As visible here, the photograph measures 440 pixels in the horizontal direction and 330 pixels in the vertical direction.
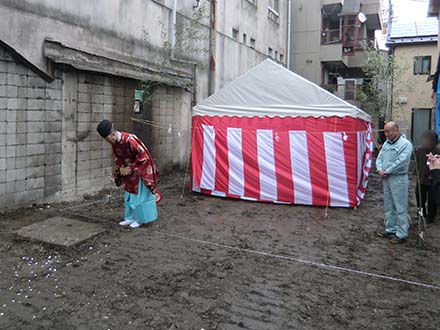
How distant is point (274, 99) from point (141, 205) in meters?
3.41

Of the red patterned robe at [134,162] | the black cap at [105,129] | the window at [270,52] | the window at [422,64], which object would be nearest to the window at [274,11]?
the window at [270,52]

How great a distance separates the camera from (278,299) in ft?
11.8

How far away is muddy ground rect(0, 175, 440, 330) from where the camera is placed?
321 centimetres

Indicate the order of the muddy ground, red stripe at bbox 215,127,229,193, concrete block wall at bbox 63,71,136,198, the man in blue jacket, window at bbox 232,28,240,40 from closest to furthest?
the muddy ground → the man in blue jacket → concrete block wall at bbox 63,71,136,198 → red stripe at bbox 215,127,229,193 → window at bbox 232,28,240,40

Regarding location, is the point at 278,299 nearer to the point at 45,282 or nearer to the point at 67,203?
the point at 45,282

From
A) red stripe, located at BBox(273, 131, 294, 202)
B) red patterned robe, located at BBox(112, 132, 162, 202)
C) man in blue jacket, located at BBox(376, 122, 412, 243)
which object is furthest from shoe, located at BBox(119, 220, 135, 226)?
man in blue jacket, located at BBox(376, 122, 412, 243)

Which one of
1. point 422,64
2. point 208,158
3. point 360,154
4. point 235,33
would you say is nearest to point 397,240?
point 360,154

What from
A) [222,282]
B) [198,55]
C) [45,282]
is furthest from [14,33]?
[198,55]

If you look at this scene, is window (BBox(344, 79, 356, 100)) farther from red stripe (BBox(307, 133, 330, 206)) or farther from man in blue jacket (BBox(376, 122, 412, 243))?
man in blue jacket (BBox(376, 122, 412, 243))

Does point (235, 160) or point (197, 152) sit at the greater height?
point (197, 152)

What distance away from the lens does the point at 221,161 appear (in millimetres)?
7875

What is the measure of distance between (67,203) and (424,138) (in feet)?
20.2

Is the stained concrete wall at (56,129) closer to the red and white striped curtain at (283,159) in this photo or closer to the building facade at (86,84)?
the building facade at (86,84)

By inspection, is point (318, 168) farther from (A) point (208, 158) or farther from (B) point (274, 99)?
(A) point (208, 158)
